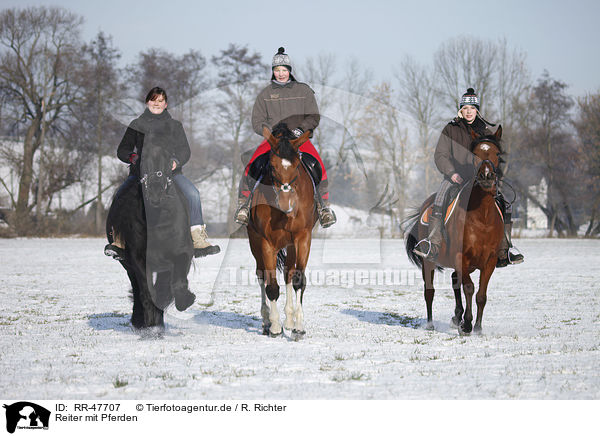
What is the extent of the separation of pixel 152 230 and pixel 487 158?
4.10 metres

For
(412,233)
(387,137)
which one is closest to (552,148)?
(387,137)

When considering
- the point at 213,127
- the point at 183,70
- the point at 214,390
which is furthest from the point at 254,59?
the point at 214,390

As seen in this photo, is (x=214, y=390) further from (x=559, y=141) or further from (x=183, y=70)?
(x=559, y=141)

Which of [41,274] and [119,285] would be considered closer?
[119,285]

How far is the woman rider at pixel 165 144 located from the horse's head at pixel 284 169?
3.95ft

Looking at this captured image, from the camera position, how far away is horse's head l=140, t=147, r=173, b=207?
6.53 m

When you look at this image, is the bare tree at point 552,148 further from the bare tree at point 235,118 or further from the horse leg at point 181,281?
the horse leg at point 181,281

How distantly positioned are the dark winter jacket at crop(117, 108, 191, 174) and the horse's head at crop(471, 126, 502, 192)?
3.55 m

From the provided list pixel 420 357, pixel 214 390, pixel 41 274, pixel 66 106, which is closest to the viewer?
pixel 214 390

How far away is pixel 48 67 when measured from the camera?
36.6m

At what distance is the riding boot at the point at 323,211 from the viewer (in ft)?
23.6

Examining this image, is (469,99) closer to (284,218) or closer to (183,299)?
(284,218)
